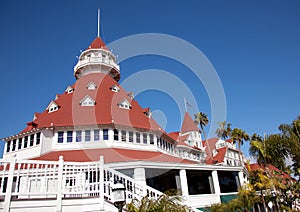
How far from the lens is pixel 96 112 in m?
21.2

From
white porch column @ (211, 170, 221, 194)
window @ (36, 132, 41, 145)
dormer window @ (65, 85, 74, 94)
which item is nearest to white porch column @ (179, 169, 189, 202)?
white porch column @ (211, 170, 221, 194)

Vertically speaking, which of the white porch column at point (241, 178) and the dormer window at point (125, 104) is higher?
the dormer window at point (125, 104)

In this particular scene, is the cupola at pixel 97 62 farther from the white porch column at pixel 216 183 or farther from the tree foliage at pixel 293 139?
the tree foliage at pixel 293 139

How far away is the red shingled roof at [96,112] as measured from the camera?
65.9 ft

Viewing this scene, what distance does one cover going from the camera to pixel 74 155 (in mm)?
17484

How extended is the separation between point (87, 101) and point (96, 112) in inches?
76.8

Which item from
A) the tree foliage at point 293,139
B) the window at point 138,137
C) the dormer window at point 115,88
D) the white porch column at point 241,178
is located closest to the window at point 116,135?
the window at point 138,137

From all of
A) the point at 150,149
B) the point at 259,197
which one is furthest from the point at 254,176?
the point at 150,149

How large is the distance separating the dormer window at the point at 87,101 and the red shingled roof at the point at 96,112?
0.33 meters

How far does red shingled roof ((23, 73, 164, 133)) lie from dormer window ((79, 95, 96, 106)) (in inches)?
12.9

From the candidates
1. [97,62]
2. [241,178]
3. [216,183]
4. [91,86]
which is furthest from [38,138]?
[241,178]

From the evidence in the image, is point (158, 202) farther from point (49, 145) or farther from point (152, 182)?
point (49, 145)

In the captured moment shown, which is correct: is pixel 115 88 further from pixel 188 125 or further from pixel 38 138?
pixel 188 125

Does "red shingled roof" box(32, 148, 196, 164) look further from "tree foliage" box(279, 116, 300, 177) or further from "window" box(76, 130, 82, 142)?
"tree foliage" box(279, 116, 300, 177)
